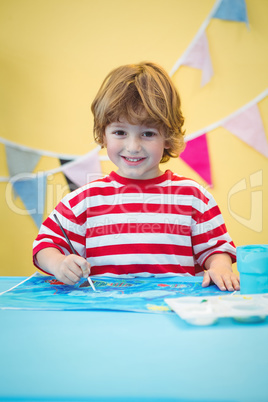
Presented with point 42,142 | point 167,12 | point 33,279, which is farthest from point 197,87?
point 33,279

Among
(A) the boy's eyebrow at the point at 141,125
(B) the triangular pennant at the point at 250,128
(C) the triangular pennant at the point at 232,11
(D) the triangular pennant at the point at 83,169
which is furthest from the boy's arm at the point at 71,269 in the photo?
(C) the triangular pennant at the point at 232,11

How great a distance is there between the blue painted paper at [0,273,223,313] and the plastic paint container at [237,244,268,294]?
6cm

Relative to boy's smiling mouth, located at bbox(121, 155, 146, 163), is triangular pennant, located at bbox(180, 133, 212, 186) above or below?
above

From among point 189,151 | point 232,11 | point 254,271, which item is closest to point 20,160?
point 189,151

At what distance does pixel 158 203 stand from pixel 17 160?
40.4 inches

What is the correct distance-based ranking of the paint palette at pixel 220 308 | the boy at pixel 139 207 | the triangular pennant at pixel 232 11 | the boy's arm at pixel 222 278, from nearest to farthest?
the paint palette at pixel 220 308 → the boy's arm at pixel 222 278 → the boy at pixel 139 207 → the triangular pennant at pixel 232 11

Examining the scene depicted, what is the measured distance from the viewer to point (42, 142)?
6.24 feet

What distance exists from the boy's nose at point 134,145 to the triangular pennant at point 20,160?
0.97 m

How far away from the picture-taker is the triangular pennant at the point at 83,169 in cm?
189

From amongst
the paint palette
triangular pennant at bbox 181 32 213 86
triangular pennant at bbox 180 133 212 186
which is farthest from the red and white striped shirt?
triangular pennant at bbox 181 32 213 86

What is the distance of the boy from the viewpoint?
1.02 m

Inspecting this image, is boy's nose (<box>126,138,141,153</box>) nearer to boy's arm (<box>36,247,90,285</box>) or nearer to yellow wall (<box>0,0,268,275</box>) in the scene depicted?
boy's arm (<box>36,247,90,285</box>)

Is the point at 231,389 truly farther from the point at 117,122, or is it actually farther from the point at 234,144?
the point at 234,144

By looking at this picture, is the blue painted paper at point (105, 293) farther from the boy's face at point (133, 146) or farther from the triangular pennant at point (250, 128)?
the triangular pennant at point (250, 128)
